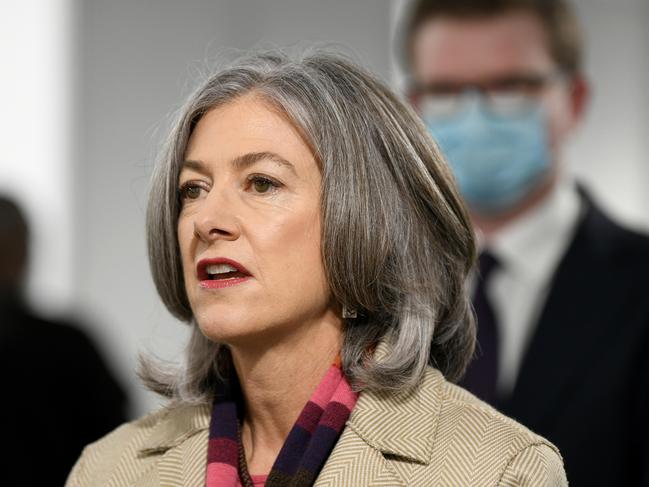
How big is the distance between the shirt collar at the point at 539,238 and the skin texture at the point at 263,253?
1.46m

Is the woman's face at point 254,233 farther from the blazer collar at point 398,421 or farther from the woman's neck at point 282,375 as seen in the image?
the blazer collar at point 398,421

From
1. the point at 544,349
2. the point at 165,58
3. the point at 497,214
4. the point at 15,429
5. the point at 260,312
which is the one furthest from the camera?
the point at 165,58

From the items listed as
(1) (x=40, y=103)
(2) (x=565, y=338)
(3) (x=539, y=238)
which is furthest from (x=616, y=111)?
(2) (x=565, y=338)

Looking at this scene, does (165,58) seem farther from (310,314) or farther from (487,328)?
(310,314)

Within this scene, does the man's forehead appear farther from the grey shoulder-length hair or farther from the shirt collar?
the grey shoulder-length hair

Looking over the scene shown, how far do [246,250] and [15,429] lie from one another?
2.36m

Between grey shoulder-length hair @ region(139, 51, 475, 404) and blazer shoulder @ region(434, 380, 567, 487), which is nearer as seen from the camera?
blazer shoulder @ region(434, 380, 567, 487)

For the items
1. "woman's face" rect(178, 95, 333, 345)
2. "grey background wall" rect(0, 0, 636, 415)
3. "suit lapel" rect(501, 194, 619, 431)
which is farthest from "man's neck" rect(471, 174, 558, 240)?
"grey background wall" rect(0, 0, 636, 415)

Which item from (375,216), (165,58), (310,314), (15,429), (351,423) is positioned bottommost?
(15,429)

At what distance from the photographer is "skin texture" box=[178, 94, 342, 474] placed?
227 centimetres

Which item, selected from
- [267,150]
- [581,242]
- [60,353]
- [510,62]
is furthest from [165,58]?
[267,150]

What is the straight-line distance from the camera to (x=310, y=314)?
235 centimetres

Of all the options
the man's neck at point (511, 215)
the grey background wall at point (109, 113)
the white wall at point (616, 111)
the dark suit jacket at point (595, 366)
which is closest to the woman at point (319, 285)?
the dark suit jacket at point (595, 366)

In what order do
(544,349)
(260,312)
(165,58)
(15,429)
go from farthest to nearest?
(165,58), (15,429), (544,349), (260,312)
